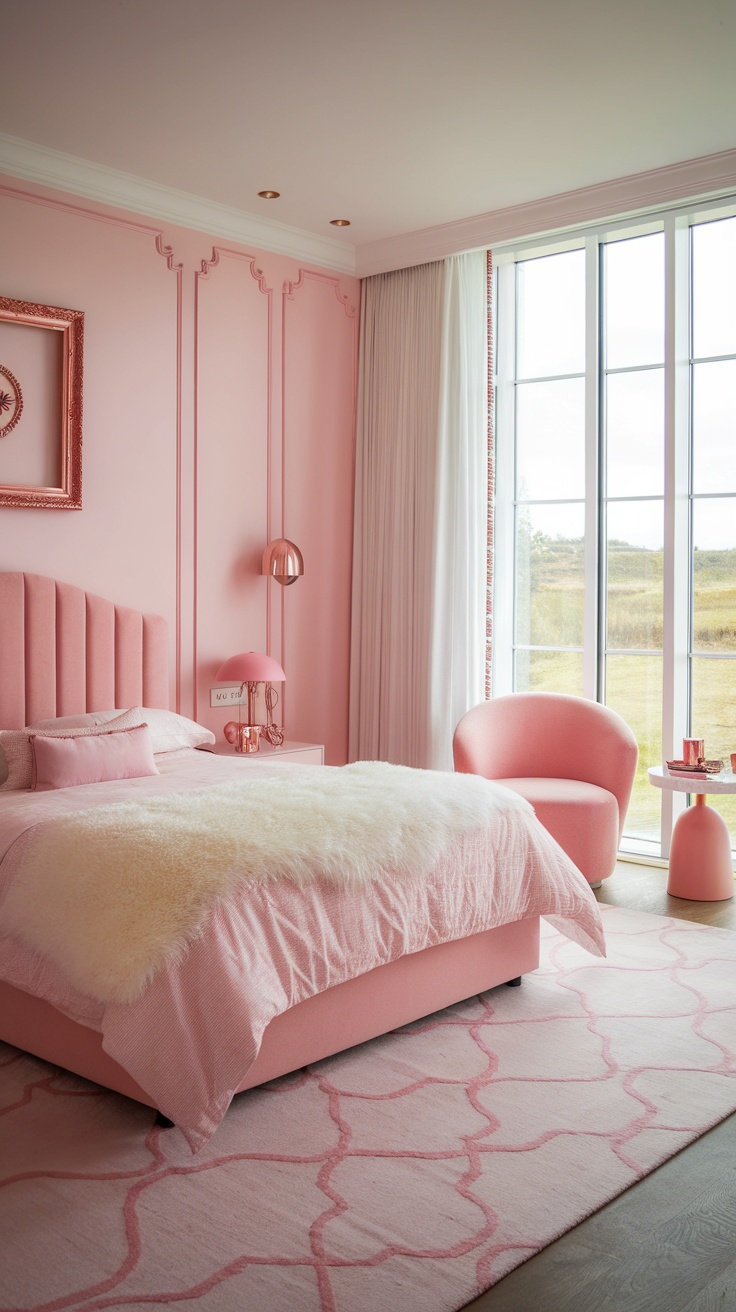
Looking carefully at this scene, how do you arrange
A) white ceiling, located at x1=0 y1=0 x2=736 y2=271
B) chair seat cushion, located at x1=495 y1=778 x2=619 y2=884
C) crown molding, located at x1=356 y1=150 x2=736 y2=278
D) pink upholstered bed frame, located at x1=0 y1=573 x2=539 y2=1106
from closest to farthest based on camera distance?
pink upholstered bed frame, located at x1=0 y1=573 x2=539 y2=1106, white ceiling, located at x1=0 y1=0 x2=736 y2=271, chair seat cushion, located at x1=495 y1=778 x2=619 y2=884, crown molding, located at x1=356 y1=150 x2=736 y2=278

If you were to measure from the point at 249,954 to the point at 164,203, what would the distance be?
12.2ft

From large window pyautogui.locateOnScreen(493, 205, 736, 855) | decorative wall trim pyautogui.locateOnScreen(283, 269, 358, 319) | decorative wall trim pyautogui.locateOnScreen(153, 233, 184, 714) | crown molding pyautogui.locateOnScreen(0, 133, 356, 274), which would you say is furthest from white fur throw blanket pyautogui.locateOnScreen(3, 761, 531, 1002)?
decorative wall trim pyautogui.locateOnScreen(283, 269, 358, 319)

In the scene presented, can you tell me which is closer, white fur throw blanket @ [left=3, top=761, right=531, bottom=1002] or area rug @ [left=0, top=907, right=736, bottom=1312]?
area rug @ [left=0, top=907, right=736, bottom=1312]

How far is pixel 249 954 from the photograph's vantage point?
2.54m

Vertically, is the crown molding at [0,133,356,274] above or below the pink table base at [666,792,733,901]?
above

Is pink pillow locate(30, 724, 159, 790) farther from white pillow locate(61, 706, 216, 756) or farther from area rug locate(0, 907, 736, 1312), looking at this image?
area rug locate(0, 907, 736, 1312)

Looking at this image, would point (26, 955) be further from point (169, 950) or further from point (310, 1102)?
point (310, 1102)

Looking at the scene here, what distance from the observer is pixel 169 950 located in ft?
7.97

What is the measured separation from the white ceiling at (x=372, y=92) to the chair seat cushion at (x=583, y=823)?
2.70 m

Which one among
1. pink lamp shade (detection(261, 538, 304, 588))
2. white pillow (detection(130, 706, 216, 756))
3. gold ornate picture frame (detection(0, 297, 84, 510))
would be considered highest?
gold ornate picture frame (detection(0, 297, 84, 510))

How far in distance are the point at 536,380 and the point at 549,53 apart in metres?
2.18

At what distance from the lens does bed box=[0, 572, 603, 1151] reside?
2414 mm

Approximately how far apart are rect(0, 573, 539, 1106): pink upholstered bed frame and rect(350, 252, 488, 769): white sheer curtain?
134 centimetres

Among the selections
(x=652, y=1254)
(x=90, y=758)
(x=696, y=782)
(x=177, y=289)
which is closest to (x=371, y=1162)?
(x=652, y=1254)
